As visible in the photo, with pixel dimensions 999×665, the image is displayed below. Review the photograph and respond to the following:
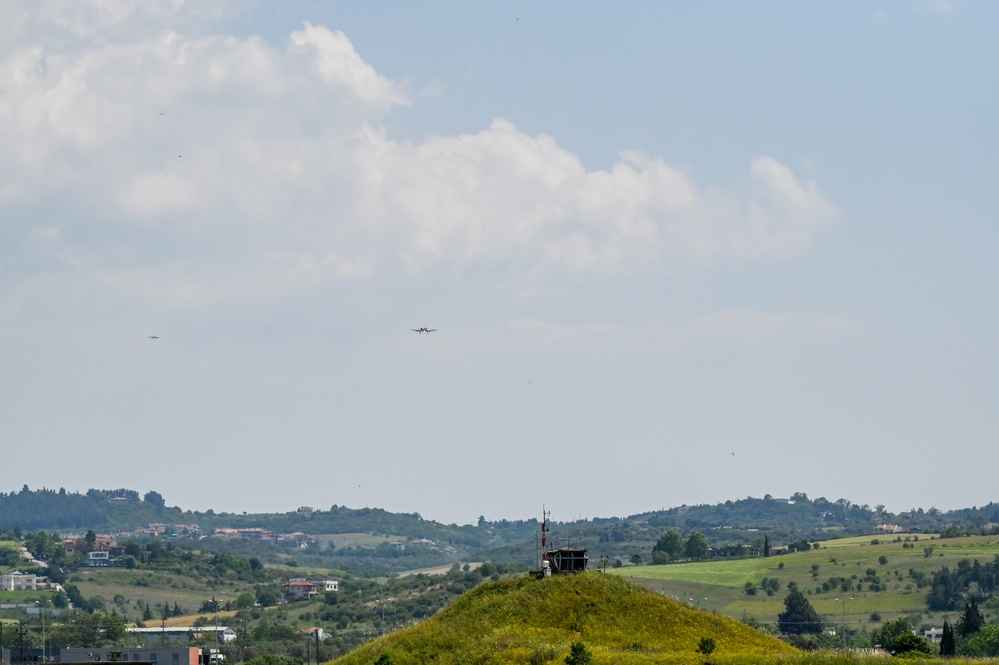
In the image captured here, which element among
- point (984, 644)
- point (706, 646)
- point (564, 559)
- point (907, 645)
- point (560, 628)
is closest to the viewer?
point (907, 645)

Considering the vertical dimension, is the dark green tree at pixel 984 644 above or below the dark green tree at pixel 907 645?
below

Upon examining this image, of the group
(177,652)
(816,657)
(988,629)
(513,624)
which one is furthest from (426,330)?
(816,657)

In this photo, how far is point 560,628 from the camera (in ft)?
338

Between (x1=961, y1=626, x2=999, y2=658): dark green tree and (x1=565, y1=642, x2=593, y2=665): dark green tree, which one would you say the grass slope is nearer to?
(x1=565, y1=642, x2=593, y2=665): dark green tree

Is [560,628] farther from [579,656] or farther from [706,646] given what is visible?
[579,656]

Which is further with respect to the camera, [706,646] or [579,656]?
[706,646]

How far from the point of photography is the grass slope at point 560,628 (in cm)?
9800

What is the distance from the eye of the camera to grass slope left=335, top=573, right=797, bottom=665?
3858 inches

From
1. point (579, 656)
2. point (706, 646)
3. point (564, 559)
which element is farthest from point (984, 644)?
point (579, 656)

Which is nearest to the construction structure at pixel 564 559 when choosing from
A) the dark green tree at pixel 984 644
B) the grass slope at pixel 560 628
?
the grass slope at pixel 560 628

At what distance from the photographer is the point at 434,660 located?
101 metres

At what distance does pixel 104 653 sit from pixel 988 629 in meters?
112

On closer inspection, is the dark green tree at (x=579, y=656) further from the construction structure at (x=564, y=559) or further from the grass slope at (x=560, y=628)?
the construction structure at (x=564, y=559)

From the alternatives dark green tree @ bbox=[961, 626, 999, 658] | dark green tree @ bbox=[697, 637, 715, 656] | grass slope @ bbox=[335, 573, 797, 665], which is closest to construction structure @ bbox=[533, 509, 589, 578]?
grass slope @ bbox=[335, 573, 797, 665]
